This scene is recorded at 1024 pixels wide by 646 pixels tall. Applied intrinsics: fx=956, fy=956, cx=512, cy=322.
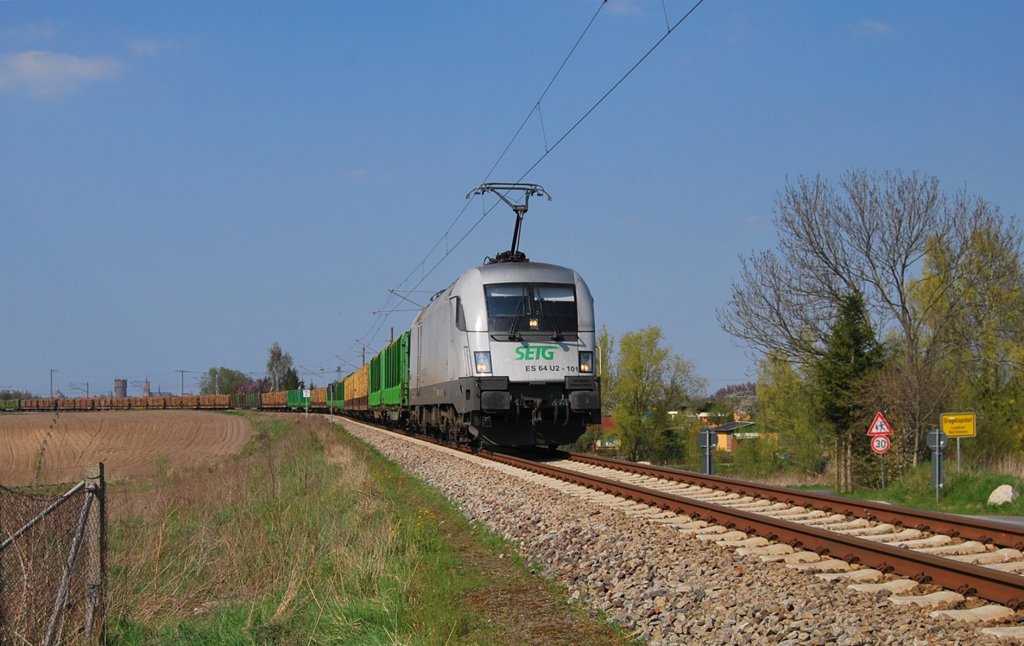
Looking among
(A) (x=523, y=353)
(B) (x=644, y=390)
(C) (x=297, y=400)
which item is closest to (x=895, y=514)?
(A) (x=523, y=353)

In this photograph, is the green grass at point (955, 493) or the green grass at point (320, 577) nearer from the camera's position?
the green grass at point (320, 577)

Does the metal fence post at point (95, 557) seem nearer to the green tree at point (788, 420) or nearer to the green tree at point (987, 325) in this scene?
the green tree at point (987, 325)

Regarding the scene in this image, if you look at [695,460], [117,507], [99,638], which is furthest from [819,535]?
[695,460]

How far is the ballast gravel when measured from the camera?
18.7 feet

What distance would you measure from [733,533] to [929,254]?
99.3 feet

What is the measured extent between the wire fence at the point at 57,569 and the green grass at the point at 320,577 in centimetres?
61

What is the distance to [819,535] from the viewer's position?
8.30m

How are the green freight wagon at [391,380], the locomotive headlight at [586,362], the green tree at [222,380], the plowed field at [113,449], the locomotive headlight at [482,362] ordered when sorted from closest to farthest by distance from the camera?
the locomotive headlight at [482,362], the locomotive headlight at [586,362], the plowed field at [113,449], the green freight wagon at [391,380], the green tree at [222,380]

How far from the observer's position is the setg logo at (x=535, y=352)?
1894 centimetres

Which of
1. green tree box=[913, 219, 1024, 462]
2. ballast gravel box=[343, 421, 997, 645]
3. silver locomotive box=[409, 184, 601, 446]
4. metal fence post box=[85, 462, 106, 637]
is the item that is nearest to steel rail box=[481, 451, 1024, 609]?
ballast gravel box=[343, 421, 997, 645]

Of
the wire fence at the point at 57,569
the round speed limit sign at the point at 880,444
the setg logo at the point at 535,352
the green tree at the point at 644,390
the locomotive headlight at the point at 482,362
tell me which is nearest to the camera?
the wire fence at the point at 57,569

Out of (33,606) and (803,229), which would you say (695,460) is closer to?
(803,229)

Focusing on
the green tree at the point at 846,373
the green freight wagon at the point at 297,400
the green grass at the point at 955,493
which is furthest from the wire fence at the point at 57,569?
the green freight wagon at the point at 297,400

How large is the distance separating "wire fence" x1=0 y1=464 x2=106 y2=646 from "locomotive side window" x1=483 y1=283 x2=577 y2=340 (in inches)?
466
